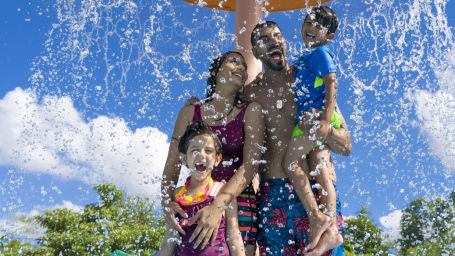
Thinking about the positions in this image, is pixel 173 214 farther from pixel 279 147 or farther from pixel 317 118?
pixel 317 118

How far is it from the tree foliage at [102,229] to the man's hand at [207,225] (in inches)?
667

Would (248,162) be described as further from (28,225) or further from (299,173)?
(28,225)

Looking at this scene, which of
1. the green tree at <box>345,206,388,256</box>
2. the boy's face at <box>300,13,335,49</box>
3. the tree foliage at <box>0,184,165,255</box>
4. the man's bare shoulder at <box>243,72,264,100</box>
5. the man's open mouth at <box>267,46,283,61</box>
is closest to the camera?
the man's open mouth at <box>267,46,283,61</box>

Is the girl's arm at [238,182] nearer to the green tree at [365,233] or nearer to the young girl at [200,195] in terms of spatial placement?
the young girl at [200,195]

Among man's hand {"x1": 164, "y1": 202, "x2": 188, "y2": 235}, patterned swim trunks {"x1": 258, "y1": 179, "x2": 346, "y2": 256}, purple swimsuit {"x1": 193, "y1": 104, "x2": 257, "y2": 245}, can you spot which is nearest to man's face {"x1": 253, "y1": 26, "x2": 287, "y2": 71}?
purple swimsuit {"x1": 193, "y1": 104, "x2": 257, "y2": 245}

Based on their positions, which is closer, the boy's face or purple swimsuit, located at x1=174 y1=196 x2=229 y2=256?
purple swimsuit, located at x1=174 y1=196 x2=229 y2=256

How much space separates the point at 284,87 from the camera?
3627 millimetres

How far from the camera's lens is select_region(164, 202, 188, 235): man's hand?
10.6 feet

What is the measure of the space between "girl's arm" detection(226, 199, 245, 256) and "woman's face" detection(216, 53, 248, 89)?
102cm

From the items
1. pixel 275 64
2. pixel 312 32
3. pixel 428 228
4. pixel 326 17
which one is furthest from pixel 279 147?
pixel 428 228

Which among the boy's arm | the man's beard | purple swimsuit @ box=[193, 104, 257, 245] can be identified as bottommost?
purple swimsuit @ box=[193, 104, 257, 245]

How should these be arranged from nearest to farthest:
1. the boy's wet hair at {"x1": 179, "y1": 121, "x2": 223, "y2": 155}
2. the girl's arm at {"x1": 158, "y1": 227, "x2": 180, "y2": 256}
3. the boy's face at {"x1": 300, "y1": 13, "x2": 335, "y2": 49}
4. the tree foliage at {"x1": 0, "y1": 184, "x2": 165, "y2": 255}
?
1. the girl's arm at {"x1": 158, "y1": 227, "x2": 180, "y2": 256}
2. the boy's wet hair at {"x1": 179, "y1": 121, "x2": 223, "y2": 155}
3. the boy's face at {"x1": 300, "y1": 13, "x2": 335, "y2": 49}
4. the tree foliage at {"x1": 0, "y1": 184, "x2": 165, "y2": 255}

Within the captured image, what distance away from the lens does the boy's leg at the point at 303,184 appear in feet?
10.2

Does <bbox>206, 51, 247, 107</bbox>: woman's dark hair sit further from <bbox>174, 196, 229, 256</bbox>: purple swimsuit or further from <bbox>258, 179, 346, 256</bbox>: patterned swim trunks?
<bbox>174, 196, 229, 256</bbox>: purple swimsuit
